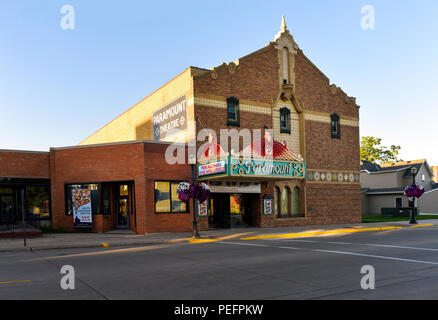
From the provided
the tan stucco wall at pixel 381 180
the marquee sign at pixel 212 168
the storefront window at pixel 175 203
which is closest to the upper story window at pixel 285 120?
the marquee sign at pixel 212 168

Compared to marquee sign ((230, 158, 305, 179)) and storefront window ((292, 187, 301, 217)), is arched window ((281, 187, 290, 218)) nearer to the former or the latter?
storefront window ((292, 187, 301, 217))

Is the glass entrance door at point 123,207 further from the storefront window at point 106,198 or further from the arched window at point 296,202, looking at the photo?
the arched window at point 296,202

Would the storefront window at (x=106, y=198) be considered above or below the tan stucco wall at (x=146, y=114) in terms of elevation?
below

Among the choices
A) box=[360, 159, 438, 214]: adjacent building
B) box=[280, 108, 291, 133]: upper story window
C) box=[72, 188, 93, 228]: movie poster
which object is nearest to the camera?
box=[72, 188, 93, 228]: movie poster

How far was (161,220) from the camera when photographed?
969 inches

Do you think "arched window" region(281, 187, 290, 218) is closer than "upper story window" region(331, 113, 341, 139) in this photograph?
Yes

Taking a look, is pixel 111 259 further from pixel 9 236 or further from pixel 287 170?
pixel 287 170

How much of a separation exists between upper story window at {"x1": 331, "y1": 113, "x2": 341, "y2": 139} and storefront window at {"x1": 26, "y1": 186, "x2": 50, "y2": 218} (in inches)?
893

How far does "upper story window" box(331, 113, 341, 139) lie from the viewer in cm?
3344

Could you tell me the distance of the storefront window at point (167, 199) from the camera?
24.8 m

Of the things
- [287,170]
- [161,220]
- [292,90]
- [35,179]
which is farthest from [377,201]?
[35,179]

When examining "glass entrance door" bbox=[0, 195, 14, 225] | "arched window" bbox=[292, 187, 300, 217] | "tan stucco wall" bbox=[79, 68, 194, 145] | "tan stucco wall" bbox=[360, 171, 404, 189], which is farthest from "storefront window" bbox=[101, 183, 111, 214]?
"tan stucco wall" bbox=[360, 171, 404, 189]

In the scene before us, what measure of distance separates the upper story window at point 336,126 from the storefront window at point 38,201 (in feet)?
74.4

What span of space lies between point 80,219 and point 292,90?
1809cm
